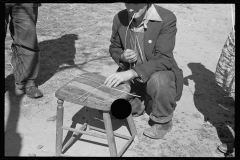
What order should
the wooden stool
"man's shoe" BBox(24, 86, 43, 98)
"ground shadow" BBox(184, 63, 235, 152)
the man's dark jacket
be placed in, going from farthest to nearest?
"man's shoe" BBox(24, 86, 43, 98)
"ground shadow" BBox(184, 63, 235, 152)
the man's dark jacket
the wooden stool

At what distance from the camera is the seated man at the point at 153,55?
3.45 meters

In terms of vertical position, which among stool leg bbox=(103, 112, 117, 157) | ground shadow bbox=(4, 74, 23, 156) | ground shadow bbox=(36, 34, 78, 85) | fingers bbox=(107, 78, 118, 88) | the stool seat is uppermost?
fingers bbox=(107, 78, 118, 88)

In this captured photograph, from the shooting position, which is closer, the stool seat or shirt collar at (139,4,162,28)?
the stool seat

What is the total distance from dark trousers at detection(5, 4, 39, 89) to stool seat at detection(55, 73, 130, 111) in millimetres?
1219

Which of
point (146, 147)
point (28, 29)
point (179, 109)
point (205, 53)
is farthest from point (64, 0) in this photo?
point (146, 147)

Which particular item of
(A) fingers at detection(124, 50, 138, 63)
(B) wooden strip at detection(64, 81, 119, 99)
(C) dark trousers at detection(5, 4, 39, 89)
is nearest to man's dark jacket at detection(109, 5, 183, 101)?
(A) fingers at detection(124, 50, 138, 63)

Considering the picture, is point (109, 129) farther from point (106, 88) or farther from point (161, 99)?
point (161, 99)

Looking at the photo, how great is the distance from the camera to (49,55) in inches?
223

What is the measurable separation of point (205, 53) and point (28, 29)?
328 cm

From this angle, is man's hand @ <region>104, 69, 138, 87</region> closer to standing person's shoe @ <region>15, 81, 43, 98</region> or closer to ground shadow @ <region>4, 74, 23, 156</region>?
ground shadow @ <region>4, 74, 23, 156</region>

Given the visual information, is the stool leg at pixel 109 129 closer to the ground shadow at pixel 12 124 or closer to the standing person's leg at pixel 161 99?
A: the standing person's leg at pixel 161 99

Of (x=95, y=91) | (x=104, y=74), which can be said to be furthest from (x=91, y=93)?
(x=104, y=74)

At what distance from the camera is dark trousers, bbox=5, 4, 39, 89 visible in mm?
4094

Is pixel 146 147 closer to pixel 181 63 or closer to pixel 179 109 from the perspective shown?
pixel 179 109
